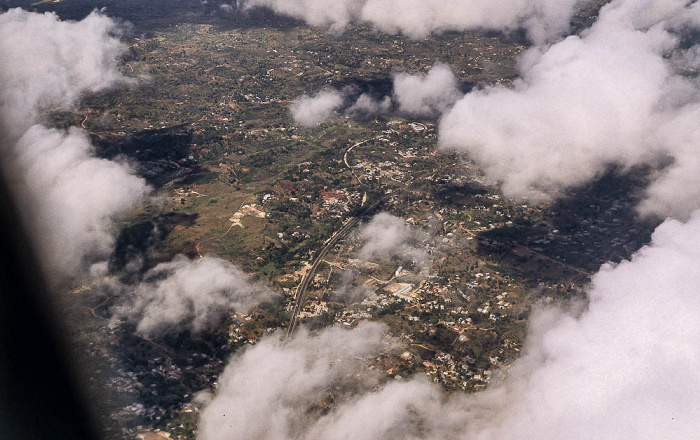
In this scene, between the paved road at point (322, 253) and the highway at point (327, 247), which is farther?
the highway at point (327, 247)

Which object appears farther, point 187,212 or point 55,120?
point 55,120

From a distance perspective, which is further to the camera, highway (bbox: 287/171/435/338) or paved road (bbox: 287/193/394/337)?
highway (bbox: 287/171/435/338)

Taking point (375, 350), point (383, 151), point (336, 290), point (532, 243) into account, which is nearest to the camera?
point (375, 350)

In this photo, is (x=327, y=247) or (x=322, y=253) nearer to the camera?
(x=322, y=253)

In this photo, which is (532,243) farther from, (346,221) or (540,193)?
(346,221)

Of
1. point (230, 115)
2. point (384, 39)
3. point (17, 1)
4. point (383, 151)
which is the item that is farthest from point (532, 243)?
point (17, 1)

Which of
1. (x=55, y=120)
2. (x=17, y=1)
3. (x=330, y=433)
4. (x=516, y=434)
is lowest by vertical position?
(x=516, y=434)

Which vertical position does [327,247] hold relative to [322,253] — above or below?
above

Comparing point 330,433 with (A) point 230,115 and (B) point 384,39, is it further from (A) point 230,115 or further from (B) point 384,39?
(B) point 384,39

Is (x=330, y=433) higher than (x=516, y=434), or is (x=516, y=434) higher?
(x=330, y=433)

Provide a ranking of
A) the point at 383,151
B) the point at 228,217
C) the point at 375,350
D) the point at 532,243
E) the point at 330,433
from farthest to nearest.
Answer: the point at 383,151 < the point at 228,217 < the point at 532,243 < the point at 375,350 < the point at 330,433
